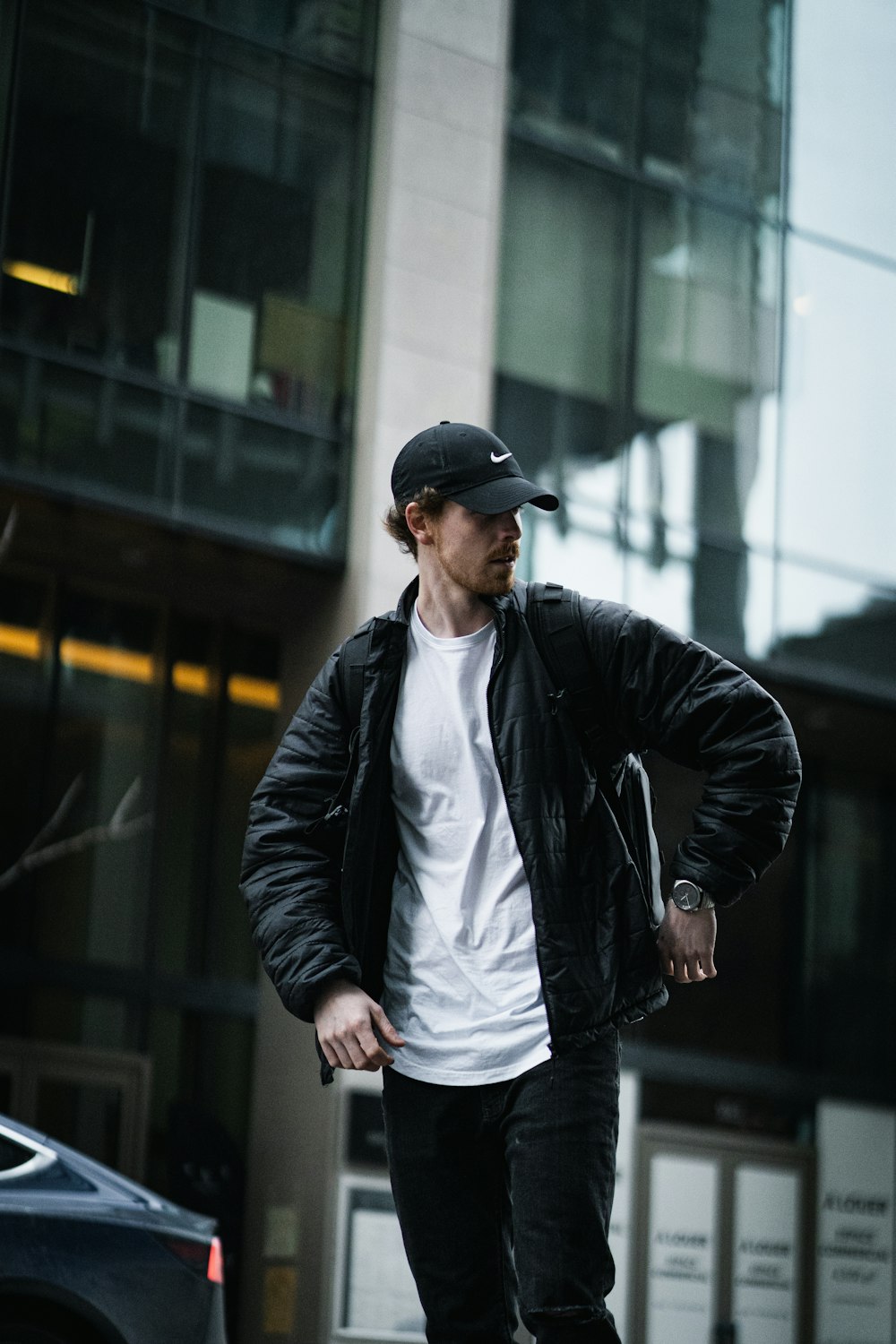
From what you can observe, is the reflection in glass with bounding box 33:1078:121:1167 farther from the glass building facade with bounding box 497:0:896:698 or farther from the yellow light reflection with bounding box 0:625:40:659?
the glass building facade with bounding box 497:0:896:698

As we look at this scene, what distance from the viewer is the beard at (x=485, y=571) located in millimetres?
3193

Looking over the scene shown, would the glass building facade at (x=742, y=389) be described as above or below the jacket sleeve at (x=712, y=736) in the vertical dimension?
above

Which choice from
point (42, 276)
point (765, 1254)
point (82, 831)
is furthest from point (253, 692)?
point (765, 1254)

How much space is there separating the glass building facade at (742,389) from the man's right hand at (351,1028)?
9815 millimetres

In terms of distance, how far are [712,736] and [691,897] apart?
27 centimetres

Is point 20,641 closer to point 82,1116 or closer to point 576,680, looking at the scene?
point 82,1116

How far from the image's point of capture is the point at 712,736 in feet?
9.95

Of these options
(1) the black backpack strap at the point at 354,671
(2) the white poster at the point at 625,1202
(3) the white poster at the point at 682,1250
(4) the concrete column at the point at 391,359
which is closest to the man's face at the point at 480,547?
(1) the black backpack strap at the point at 354,671

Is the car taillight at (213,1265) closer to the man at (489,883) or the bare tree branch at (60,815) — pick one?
the man at (489,883)

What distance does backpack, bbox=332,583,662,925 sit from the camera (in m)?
3.12

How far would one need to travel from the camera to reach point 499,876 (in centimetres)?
310

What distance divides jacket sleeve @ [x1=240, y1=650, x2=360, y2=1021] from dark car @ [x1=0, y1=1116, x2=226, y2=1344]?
3.02 meters

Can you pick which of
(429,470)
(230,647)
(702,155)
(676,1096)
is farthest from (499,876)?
(702,155)

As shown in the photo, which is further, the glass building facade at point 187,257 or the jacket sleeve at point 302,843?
the glass building facade at point 187,257
